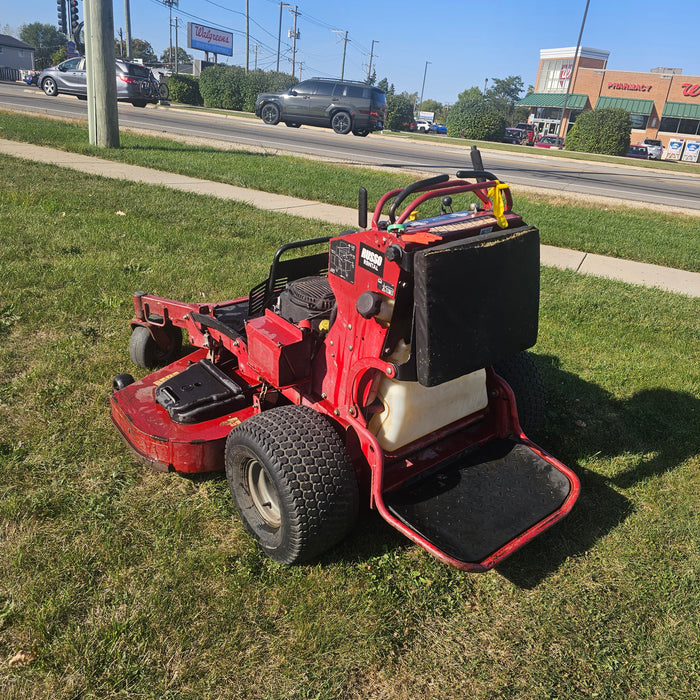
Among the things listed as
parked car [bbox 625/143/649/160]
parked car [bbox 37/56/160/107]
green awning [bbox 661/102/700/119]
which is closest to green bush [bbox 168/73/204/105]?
parked car [bbox 37/56/160/107]

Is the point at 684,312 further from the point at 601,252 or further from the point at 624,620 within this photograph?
the point at 624,620

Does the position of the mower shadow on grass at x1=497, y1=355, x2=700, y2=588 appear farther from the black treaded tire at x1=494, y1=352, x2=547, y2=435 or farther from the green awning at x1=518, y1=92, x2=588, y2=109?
the green awning at x1=518, y1=92, x2=588, y2=109

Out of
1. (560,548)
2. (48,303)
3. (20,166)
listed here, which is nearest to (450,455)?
(560,548)

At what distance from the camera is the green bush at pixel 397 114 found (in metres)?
44.6

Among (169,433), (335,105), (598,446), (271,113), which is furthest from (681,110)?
(169,433)

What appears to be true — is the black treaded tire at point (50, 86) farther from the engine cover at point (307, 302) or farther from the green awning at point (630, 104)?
the green awning at point (630, 104)

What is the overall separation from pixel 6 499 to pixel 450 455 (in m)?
2.24

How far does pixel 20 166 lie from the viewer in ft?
31.9

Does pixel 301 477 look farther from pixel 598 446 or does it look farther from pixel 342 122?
pixel 342 122

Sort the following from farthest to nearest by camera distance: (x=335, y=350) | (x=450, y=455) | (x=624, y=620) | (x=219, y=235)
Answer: (x=219, y=235) → (x=450, y=455) → (x=335, y=350) → (x=624, y=620)

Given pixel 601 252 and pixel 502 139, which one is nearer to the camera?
pixel 601 252

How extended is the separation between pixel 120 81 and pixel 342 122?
8782mm

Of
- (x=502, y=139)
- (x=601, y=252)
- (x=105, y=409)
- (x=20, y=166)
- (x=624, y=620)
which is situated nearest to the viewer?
(x=624, y=620)

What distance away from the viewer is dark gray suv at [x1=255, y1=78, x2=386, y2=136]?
914 inches
